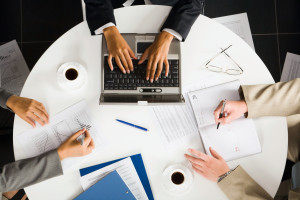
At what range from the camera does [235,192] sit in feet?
3.69

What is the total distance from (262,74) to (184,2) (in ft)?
1.54

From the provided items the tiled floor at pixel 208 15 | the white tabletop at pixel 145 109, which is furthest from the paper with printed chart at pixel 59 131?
the tiled floor at pixel 208 15

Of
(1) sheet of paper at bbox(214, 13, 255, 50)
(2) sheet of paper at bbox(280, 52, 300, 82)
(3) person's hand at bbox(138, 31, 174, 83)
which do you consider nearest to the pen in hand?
(3) person's hand at bbox(138, 31, 174, 83)

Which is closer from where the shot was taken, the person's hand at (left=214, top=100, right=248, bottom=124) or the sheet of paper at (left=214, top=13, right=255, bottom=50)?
the person's hand at (left=214, top=100, right=248, bottom=124)

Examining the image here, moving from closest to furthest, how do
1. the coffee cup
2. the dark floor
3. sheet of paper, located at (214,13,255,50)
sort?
1. the coffee cup
2. sheet of paper, located at (214,13,255,50)
3. the dark floor

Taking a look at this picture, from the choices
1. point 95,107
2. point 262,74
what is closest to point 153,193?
point 95,107

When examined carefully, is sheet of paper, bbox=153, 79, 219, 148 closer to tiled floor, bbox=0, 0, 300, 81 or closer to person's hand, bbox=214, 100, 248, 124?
person's hand, bbox=214, 100, 248, 124

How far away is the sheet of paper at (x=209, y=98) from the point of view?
1181 mm

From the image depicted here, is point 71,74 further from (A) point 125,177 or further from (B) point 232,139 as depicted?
(B) point 232,139

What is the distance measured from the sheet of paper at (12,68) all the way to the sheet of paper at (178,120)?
1.05 meters

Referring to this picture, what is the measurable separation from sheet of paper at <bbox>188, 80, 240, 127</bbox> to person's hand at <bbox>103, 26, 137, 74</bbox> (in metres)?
0.30

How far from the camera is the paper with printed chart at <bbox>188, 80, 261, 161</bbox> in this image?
3.79 feet

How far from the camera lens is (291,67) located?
1.85 metres

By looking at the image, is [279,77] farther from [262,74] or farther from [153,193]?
[153,193]
